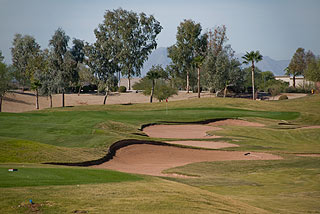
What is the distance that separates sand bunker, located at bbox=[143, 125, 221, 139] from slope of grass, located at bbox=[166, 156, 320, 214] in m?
15.1

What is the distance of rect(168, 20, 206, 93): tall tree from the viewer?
118m

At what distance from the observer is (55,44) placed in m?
85.8

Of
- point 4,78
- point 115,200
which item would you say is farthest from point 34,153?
point 4,78

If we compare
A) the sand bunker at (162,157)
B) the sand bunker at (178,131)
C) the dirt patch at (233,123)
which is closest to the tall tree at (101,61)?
the dirt patch at (233,123)

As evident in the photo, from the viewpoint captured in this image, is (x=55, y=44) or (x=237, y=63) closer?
(x=55, y=44)

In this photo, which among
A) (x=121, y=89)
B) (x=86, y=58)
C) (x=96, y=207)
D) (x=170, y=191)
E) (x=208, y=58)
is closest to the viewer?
(x=96, y=207)

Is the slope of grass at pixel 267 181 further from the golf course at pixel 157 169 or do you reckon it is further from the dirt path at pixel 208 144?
the dirt path at pixel 208 144

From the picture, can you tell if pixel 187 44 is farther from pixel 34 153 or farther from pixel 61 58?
pixel 34 153

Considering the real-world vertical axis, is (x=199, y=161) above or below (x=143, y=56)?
below

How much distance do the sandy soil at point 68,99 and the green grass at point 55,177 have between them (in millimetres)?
74952

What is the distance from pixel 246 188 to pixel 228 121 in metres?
36.2

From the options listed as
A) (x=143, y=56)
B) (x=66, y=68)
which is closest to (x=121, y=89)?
(x=143, y=56)

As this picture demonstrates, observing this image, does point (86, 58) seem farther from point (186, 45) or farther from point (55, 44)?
point (186, 45)

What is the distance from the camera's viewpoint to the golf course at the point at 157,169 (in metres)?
11.2
